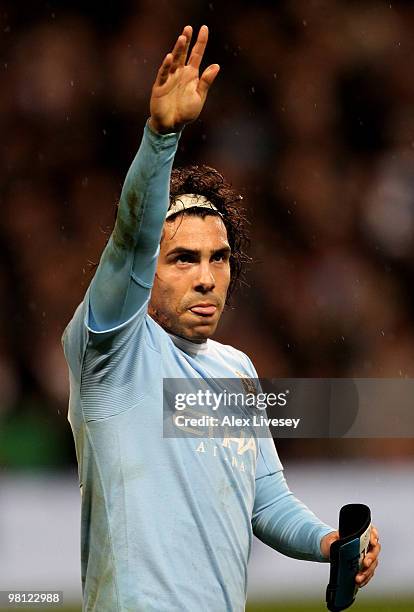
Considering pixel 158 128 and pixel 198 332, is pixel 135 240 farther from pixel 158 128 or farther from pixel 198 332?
pixel 198 332

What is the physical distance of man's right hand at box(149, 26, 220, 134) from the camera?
8.18ft

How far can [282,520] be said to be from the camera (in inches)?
122

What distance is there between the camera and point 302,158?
7.39 meters

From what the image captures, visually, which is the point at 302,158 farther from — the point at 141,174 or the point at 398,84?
the point at 141,174

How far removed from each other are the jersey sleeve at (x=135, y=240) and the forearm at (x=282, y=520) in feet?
2.46

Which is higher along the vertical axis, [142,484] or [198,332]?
[198,332]

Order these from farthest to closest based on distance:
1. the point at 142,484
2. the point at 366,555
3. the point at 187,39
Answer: the point at 366,555 → the point at 142,484 → the point at 187,39

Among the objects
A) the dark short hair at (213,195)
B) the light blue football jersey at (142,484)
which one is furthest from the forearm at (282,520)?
the dark short hair at (213,195)

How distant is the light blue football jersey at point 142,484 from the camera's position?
105 inches

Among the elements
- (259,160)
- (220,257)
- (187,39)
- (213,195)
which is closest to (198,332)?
(220,257)

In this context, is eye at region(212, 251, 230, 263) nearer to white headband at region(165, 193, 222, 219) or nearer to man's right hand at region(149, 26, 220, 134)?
white headband at region(165, 193, 222, 219)

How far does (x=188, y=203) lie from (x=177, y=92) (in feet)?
1.96

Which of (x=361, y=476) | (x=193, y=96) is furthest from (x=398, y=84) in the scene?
(x=193, y=96)

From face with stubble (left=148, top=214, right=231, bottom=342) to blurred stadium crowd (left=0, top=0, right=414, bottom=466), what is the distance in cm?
328
